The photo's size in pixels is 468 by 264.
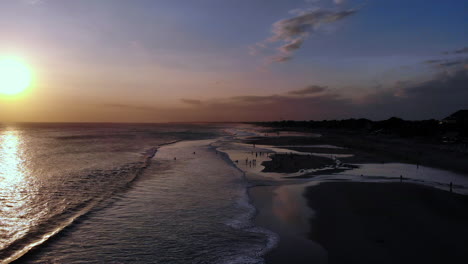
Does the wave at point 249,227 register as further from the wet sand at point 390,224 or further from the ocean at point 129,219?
the wet sand at point 390,224

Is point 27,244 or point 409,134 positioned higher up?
point 409,134

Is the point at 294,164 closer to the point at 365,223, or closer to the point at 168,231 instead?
the point at 365,223

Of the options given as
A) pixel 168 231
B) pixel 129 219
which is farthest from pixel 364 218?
pixel 129 219

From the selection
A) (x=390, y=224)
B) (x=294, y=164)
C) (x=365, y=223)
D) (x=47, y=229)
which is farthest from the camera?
(x=294, y=164)

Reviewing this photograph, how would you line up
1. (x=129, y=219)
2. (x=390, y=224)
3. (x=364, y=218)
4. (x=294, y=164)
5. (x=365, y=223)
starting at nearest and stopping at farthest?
(x=390, y=224), (x=365, y=223), (x=364, y=218), (x=129, y=219), (x=294, y=164)

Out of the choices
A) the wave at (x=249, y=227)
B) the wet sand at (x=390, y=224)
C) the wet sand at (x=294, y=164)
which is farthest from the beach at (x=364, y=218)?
the wet sand at (x=294, y=164)

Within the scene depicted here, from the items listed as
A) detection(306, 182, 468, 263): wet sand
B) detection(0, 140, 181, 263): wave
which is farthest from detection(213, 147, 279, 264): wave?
detection(0, 140, 181, 263): wave

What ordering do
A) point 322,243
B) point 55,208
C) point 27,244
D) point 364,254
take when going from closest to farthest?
point 364,254, point 322,243, point 27,244, point 55,208

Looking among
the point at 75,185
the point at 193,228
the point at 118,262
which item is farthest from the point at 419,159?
the point at 75,185

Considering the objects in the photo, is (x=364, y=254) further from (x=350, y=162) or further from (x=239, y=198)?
(x=350, y=162)
